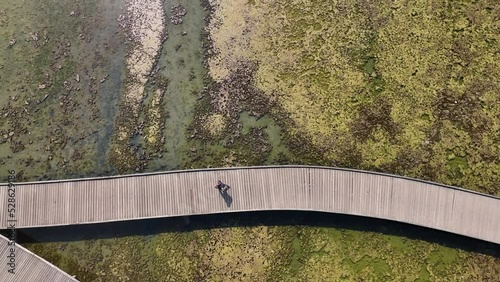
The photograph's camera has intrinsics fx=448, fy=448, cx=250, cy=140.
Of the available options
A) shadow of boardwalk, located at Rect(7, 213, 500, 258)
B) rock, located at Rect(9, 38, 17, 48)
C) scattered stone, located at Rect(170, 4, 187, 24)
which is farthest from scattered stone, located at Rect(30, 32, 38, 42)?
shadow of boardwalk, located at Rect(7, 213, 500, 258)

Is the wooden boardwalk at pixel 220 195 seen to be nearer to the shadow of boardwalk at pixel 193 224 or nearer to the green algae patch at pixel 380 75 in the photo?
the shadow of boardwalk at pixel 193 224

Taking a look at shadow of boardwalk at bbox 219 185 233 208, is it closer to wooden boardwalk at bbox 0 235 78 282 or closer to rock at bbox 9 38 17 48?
wooden boardwalk at bbox 0 235 78 282

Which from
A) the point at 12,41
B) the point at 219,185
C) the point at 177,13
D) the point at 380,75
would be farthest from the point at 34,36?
the point at 380,75

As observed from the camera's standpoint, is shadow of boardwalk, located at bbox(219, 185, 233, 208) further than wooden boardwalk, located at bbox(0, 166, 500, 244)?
Yes

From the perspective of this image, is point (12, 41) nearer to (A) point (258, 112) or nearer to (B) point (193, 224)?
(A) point (258, 112)

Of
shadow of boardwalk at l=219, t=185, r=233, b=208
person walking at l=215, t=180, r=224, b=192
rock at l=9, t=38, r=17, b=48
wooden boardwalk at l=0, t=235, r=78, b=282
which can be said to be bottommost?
wooden boardwalk at l=0, t=235, r=78, b=282

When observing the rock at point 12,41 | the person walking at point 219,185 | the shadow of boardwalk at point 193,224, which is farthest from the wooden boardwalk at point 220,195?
the rock at point 12,41
